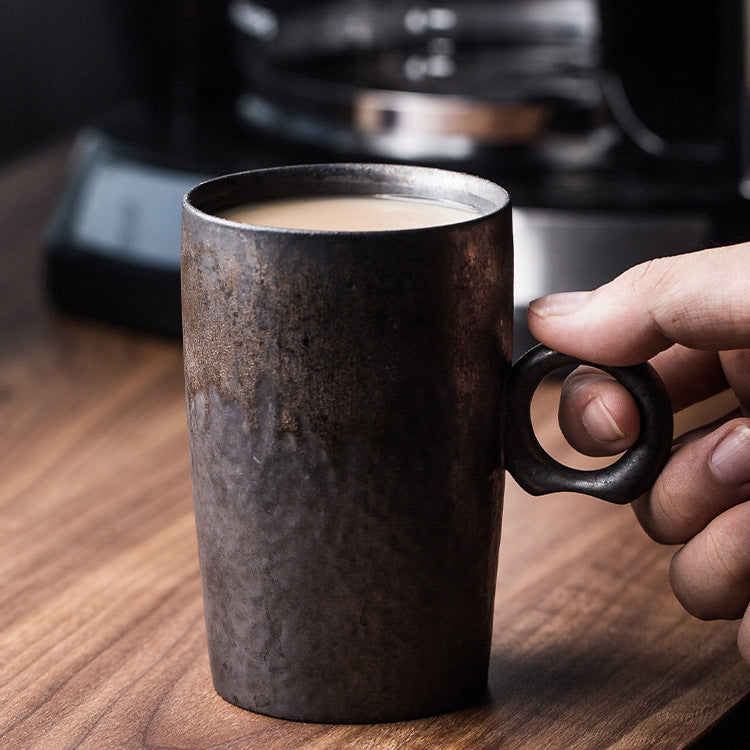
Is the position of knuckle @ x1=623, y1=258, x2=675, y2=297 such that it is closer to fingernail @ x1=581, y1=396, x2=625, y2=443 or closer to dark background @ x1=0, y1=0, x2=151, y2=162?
fingernail @ x1=581, y1=396, x2=625, y2=443

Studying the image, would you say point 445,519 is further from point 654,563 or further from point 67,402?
point 67,402

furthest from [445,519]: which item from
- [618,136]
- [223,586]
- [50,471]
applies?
[618,136]

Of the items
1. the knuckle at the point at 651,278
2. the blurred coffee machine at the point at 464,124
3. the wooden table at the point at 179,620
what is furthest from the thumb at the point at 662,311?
the blurred coffee machine at the point at 464,124

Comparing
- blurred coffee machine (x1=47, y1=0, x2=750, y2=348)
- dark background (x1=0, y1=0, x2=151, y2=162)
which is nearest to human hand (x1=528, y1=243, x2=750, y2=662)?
blurred coffee machine (x1=47, y1=0, x2=750, y2=348)

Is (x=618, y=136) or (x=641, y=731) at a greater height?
(x=618, y=136)

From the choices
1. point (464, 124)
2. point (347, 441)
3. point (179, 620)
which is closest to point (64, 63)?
point (464, 124)

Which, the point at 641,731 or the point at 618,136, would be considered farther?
the point at 618,136

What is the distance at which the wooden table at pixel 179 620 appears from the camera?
0.43 m

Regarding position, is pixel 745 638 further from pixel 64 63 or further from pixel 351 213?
pixel 64 63

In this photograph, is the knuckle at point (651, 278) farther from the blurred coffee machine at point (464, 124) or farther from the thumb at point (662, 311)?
the blurred coffee machine at point (464, 124)

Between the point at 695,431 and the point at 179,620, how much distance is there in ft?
0.73

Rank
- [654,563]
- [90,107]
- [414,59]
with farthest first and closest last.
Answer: [90,107] < [414,59] < [654,563]

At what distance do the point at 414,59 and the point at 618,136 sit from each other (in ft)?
0.61

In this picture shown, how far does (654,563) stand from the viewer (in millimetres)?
565
